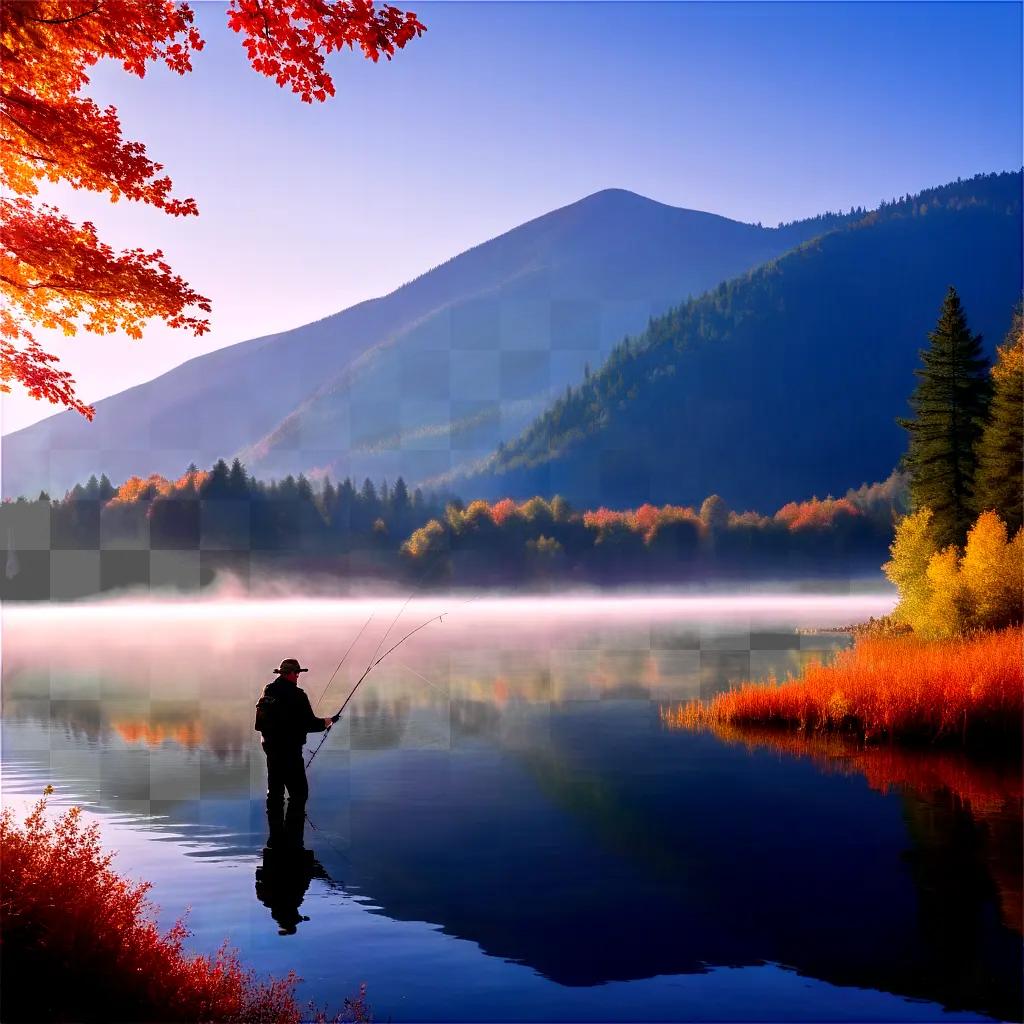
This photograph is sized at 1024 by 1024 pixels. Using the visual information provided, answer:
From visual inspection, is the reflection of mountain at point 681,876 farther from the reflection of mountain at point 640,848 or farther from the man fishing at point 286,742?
the man fishing at point 286,742

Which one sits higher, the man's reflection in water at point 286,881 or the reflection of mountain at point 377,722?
the man's reflection in water at point 286,881

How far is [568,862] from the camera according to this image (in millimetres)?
18016

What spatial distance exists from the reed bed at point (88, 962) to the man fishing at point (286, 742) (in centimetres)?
653

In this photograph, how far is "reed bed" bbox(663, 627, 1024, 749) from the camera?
2820 cm

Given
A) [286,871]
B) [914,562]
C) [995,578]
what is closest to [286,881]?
[286,871]

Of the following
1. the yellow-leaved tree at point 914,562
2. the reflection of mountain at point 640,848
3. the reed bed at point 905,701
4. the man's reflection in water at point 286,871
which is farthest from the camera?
the yellow-leaved tree at point 914,562

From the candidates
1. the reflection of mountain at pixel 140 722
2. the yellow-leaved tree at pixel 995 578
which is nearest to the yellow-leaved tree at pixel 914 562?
the yellow-leaved tree at pixel 995 578

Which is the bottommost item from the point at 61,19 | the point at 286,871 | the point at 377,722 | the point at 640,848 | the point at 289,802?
the point at 377,722

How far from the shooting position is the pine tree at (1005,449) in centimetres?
5309

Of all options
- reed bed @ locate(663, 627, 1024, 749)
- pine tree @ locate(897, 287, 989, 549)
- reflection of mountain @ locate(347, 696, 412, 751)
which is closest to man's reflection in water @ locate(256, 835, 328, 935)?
reflection of mountain @ locate(347, 696, 412, 751)

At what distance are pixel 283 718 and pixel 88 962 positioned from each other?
7.98m

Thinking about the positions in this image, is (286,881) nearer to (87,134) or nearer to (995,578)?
(87,134)

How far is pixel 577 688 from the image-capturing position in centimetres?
4906

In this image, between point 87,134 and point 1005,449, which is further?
point 1005,449
